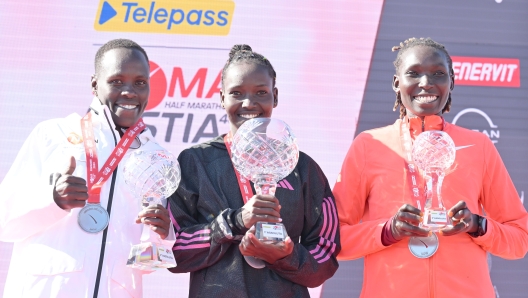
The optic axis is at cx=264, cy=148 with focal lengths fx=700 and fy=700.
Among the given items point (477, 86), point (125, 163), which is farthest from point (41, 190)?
point (477, 86)

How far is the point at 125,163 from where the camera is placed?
2.67 metres

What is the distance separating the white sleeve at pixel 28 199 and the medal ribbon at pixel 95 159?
14 cm

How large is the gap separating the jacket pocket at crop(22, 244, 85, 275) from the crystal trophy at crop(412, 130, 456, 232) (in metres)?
1.29

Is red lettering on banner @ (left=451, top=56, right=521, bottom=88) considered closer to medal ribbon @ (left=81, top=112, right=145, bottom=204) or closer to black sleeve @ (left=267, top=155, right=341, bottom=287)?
black sleeve @ (left=267, top=155, right=341, bottom=287)

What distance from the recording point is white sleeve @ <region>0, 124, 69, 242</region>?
252cm

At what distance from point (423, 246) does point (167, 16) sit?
2.01 m

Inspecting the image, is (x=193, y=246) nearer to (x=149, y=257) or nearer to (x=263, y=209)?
(x=149, y=257)

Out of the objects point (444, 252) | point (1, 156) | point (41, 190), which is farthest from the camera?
point (1, 156)

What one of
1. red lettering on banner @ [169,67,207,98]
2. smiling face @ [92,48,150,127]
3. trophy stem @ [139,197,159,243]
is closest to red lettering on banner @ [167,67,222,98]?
red lettering on banner @ [169,67,207,98]

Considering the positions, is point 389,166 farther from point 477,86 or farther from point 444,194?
point 477,86

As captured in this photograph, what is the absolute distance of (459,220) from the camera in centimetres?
258

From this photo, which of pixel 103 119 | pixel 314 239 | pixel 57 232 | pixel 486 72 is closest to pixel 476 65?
pixel 486 72

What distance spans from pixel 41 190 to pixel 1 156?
1385 mm

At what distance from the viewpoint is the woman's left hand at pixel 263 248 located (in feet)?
7.92
